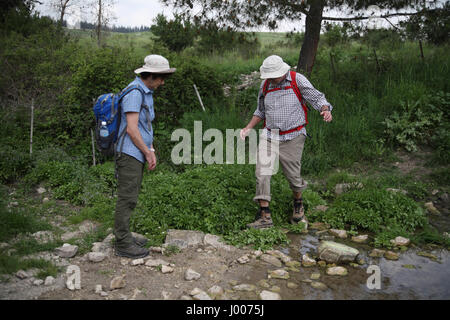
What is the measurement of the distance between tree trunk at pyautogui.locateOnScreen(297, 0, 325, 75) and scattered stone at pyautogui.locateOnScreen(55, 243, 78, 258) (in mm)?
7430

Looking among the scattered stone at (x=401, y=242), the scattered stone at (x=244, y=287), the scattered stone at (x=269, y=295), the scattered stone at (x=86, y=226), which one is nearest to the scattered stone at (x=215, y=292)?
the scattered stone at (x=244, y=287)

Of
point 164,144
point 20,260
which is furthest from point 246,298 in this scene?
point 164,144

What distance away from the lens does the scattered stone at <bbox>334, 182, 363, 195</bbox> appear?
6.21m

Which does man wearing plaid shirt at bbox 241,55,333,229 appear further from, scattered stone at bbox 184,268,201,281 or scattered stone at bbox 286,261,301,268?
scattered stone at bbox 184,268,201,281

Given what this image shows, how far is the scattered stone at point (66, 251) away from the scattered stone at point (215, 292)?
1737 millimetres

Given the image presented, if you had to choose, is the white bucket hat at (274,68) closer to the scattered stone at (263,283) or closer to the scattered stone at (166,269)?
the scattered stone at (263,283)

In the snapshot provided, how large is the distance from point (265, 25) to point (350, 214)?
5.34 m

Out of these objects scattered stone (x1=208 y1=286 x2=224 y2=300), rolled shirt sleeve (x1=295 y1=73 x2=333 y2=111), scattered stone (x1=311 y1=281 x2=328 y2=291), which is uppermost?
rolled shirt sleeve (x1=295 y1=73 x2=333 y2=111)

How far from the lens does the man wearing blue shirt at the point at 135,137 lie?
12.1 ft

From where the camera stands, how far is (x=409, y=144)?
296 inches

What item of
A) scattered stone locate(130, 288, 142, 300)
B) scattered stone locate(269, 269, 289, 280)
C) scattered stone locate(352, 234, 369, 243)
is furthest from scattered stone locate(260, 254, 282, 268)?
scattered stone locate(130, 288, 142, 300)

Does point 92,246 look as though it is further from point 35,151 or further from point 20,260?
point 35,151
